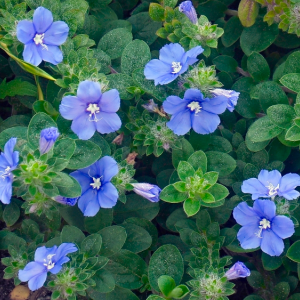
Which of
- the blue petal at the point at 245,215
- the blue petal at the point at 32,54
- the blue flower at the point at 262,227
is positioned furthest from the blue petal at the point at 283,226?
the blue petal at the point at 32,54

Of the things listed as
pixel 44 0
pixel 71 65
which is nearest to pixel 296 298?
pixel 71 65

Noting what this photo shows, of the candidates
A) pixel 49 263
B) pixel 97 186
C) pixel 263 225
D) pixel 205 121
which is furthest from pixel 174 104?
pixel 49 263

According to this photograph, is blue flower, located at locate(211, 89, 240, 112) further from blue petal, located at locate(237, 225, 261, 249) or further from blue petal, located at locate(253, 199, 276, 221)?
blue petal, located at locate(237, 225, 261, 249)

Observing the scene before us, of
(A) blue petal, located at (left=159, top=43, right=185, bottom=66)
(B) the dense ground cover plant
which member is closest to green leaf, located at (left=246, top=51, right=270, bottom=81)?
(B) the dense ground cover plant

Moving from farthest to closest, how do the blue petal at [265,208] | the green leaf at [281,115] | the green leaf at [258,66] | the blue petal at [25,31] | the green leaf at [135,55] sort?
the green leaf at [258,66] → the green leaf at [135,55] → the green leaf at [281,115] → the blue petal at [25,31] → the blue petal at [265,208]

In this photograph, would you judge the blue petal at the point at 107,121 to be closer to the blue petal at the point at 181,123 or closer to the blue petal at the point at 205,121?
the blue petal at the point at 181,123

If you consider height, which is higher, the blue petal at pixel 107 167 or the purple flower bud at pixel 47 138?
the purple flower bud at pixel 47 138

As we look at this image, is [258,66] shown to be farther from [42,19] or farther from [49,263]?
[49,263]
